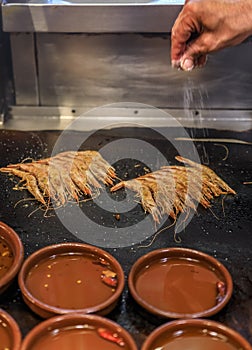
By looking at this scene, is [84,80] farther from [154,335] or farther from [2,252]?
[154,335]

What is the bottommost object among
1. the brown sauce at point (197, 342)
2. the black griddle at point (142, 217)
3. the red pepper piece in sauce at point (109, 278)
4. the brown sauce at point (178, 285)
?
the black griddle at point (142, 217)

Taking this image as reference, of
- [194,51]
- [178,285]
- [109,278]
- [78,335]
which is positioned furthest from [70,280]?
[194,51]

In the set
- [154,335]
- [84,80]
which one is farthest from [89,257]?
[84,80]

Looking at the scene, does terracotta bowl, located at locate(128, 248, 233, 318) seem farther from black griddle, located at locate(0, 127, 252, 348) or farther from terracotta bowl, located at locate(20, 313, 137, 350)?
terracotta bowl, located at locate(20, 313, 137, 350)

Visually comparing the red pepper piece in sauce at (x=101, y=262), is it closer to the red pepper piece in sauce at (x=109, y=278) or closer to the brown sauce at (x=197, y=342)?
the red pepper piece in sauce at (x=109, y=278)

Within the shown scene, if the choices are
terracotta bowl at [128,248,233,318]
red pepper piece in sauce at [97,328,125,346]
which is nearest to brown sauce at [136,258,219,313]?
terracotta bowl at [128,248,233,318]

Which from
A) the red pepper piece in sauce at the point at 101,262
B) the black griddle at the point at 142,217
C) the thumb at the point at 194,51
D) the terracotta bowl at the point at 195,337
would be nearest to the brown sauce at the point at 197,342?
the terracotta bowl at the point at 195,337

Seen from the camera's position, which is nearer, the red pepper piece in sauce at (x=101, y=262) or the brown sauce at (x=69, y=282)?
the brown sauce at (x=69, y=282)
